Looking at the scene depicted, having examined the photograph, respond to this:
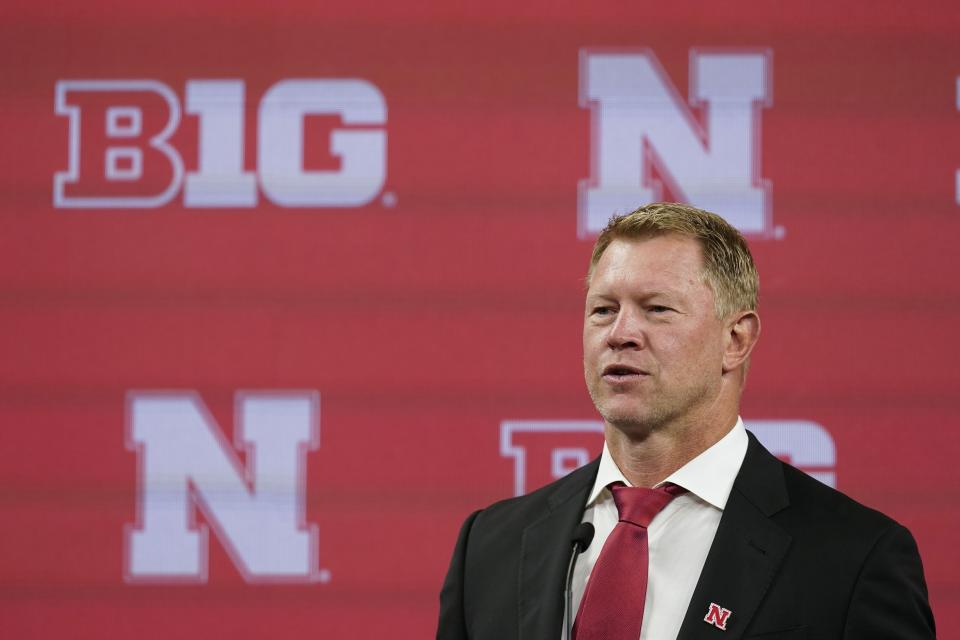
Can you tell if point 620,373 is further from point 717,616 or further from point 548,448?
point 548,448

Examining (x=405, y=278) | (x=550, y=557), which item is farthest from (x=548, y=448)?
(x=550, y=557)

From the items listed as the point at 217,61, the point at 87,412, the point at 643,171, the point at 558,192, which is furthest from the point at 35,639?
the point at 643,171

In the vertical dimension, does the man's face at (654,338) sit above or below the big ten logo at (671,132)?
below

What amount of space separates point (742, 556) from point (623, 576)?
0.18 m

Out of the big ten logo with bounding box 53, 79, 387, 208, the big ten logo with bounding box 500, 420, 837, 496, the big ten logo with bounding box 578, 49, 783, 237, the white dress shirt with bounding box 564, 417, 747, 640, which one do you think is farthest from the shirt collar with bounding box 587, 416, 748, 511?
the big ten logo with bounding box 53, 79, 387, 208

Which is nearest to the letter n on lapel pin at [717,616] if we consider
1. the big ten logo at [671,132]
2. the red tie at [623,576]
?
the red tie at [623,576]

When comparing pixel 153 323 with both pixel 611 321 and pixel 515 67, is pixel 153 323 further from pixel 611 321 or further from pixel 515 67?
pixel 611 321

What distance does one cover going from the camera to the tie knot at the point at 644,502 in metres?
1.78

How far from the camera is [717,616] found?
1.63 meters

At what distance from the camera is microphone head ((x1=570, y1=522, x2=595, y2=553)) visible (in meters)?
1.78

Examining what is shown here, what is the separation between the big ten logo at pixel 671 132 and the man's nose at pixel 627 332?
46.7 inches

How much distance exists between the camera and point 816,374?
2904 mm

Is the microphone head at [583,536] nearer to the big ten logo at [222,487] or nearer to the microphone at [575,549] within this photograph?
the microphone at [575,549]

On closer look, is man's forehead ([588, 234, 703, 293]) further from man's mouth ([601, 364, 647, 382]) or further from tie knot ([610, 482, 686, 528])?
tie knot ([610, 482, 686, 528])
